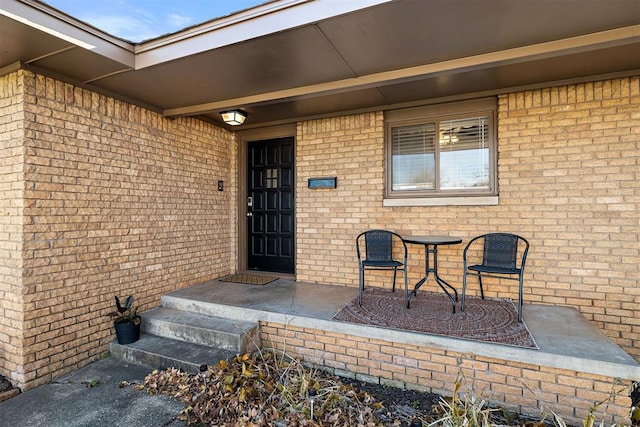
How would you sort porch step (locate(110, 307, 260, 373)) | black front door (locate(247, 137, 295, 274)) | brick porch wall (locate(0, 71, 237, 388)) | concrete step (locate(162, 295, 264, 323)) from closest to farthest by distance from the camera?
brick porch wall (locate(0, 71, 237, 388)) → porch step (locate(110, 307, 260, 373)) → concrete step (locate(162, 295, 264, 323)) → black front door (locate(247, 137, 295, 274))

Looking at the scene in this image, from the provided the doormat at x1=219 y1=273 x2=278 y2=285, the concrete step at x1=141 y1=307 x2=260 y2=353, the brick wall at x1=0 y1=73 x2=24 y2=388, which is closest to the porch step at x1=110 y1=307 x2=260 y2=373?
the concrete step at x1=141 y1=307 x2=260 y2=353

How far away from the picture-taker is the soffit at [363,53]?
2186 millimetres

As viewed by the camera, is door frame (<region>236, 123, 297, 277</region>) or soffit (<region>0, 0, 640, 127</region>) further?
door frame (<region>236, 123, 297, 277</region>)

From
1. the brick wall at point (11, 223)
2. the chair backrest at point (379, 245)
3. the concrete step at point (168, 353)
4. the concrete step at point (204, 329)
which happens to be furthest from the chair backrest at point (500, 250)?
the brick wall at point (11, 223)

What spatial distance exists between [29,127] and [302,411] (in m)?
3.30

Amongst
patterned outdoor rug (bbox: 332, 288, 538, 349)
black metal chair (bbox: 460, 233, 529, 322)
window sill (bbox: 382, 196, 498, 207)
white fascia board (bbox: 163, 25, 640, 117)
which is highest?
white fascia board (bbox: 163, 25, 640, 117)

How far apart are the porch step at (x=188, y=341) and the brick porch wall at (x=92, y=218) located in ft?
1.28

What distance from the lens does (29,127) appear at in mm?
2766

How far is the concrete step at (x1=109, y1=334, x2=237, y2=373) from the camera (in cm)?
287

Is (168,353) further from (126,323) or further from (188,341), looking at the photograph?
(126,323)

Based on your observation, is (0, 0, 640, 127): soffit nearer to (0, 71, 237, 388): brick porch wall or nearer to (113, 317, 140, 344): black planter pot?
(0, 71, 237, 388): brick porch wall

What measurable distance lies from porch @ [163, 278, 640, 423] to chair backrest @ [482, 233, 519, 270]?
0.55 m

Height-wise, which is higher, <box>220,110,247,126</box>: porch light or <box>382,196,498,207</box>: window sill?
<box>220,110,247,126</box>: porch light

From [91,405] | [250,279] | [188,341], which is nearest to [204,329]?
[188,341]
